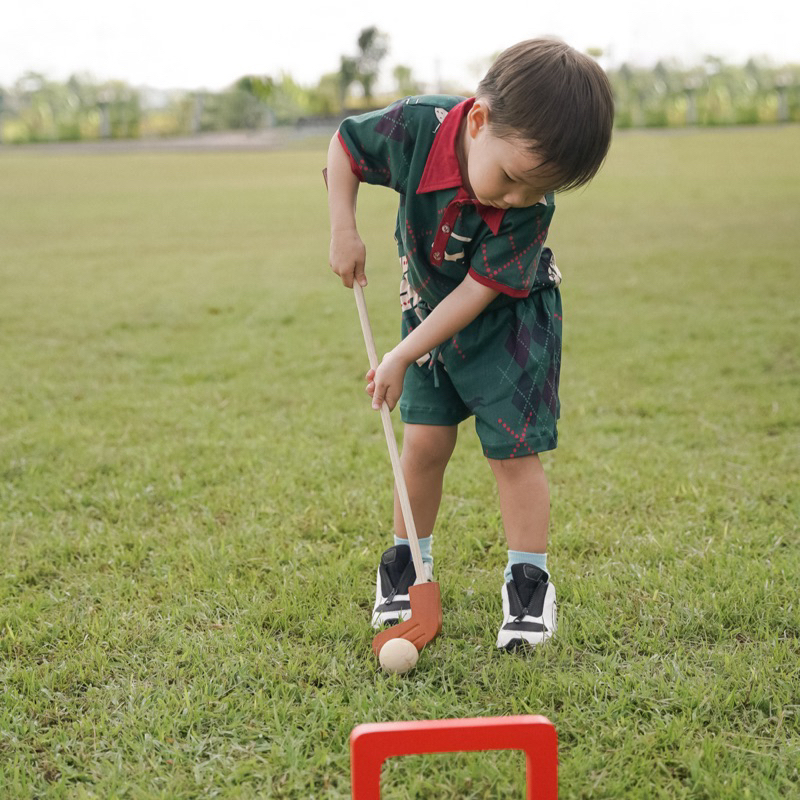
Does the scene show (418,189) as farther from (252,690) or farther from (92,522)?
(92,522)

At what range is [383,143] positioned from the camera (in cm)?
209

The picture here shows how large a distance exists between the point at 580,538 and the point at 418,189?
1.14 metres

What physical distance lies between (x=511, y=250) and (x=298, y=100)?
56048mm

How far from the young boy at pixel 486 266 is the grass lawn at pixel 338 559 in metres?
0.24

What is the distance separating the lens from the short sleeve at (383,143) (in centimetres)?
207

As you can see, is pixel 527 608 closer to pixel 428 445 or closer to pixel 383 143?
pixel 428 445

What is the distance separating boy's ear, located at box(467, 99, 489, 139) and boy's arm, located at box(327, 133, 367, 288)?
37 cm

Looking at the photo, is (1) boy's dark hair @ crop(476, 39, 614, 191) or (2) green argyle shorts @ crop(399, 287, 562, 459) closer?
(1) boy's dark hair @ crop(476, 39, 614, 191)

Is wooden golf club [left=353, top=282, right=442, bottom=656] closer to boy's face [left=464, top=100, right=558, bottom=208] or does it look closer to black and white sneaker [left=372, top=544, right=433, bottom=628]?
black and white sneaker [left=372, top=544, right=433, bottom=628]

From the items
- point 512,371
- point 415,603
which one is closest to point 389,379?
point 512,371

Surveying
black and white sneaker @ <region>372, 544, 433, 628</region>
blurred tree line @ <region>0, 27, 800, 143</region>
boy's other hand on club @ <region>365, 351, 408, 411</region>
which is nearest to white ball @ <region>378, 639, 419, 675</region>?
black and white sneaker @ <region>372, 544, 433, 628</region>

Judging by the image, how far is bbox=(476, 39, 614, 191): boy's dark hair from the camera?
5.65 ft

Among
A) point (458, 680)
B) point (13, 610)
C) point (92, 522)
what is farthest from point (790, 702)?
point (92, 522)

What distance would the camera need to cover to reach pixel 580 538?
262 cm
